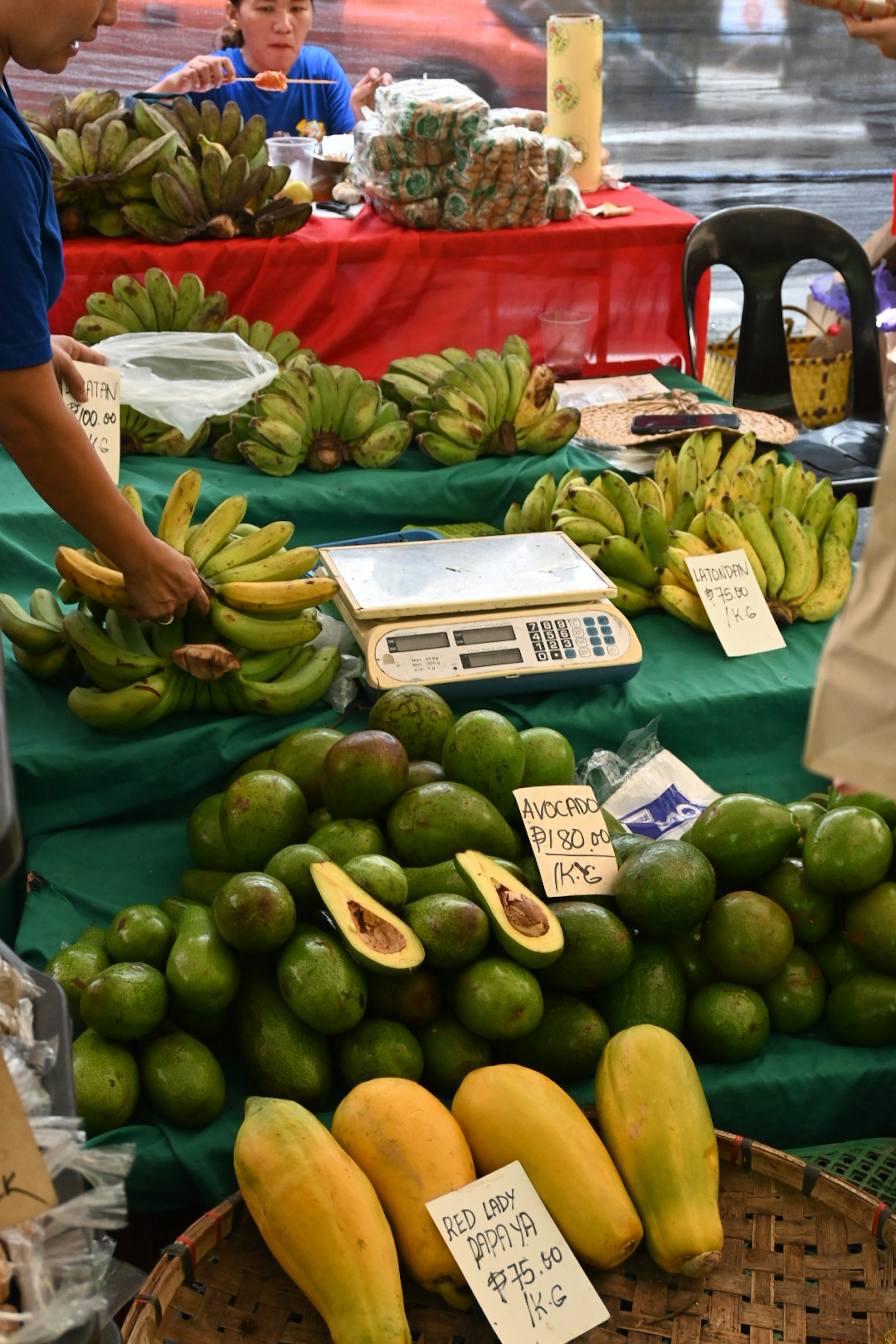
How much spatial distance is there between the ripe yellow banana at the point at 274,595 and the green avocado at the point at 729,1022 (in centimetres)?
77

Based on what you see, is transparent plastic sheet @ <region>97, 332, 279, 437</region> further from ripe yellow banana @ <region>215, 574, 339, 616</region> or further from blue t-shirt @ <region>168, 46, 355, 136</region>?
blue t-shirt @ <region>168, 46, 355, 136</region>

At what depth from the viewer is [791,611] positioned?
6.62ft

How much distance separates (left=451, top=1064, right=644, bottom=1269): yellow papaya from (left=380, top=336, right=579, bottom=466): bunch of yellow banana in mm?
1453

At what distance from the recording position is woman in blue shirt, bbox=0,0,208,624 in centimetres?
132

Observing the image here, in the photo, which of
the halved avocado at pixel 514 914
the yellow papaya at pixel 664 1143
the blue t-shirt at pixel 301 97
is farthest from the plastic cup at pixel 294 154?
the yellow papaya at pixel 664 1143

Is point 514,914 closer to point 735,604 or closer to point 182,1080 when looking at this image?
point 182,1080

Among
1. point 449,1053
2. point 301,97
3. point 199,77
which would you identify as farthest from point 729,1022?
point 301,97

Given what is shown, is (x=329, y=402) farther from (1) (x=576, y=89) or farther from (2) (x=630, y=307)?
(1) (x=576, y=89)

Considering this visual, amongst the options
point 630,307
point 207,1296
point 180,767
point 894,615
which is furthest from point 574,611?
point 630,307

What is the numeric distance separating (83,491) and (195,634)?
29 centimetres

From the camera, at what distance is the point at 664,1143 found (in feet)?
3.54

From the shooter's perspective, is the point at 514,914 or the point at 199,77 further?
the point at 199,77

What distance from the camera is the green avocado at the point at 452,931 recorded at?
1187 millimetres

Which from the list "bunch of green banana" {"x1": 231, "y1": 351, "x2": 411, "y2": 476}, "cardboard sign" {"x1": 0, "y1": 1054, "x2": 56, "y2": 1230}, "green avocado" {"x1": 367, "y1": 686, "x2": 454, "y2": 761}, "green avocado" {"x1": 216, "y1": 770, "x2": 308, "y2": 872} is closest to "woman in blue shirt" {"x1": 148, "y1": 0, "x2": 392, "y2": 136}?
"bunch of green banana" {"x1": 231, "y1": 351, "x2": 411, "y2": 476}
